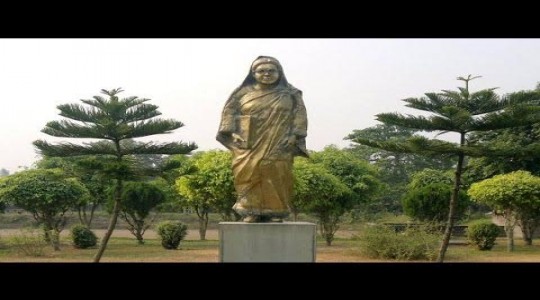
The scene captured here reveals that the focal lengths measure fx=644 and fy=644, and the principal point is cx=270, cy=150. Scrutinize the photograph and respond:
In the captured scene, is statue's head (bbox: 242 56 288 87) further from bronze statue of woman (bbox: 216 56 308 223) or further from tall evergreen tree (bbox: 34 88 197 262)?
tall evergreen tree (bbox: 34 88 197 262)

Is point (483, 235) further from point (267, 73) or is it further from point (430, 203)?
point (267, 73)

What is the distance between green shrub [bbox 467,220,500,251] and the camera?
621 inches

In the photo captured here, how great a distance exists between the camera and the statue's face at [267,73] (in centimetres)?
724

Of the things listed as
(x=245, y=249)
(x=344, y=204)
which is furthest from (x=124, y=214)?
(x=245, y=249)

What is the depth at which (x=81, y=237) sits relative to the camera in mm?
15984

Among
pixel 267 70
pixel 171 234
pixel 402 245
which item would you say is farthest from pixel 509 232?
pixel 267 70

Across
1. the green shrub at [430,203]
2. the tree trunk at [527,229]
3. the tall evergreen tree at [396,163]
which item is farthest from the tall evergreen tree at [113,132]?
the tall evergreen tree at [396,163]

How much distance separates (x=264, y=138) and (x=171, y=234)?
9148 millimetres

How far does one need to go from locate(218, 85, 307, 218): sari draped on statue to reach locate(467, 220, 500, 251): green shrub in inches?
394

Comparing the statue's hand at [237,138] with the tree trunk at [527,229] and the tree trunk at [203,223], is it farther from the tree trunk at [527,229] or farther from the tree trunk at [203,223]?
the tree trunk at [527,229]

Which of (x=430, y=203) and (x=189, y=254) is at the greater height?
(x=430, y=203)

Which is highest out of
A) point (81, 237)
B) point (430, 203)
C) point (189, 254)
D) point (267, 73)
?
point (267, 73)

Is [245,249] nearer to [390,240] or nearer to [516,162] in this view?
[390,240]

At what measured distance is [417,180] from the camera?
2123 cm
